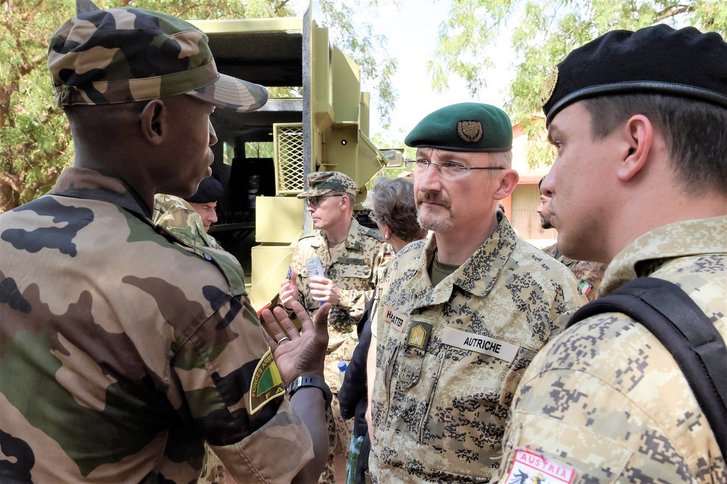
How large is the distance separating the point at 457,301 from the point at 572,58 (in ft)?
3.37

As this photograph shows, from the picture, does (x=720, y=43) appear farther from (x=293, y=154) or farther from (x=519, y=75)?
(x=519, y=75)

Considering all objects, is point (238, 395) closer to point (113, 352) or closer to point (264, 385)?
point (264, 385)

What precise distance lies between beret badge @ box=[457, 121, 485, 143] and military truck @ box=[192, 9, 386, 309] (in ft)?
7.89

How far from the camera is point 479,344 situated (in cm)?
186

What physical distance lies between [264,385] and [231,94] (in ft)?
2.22

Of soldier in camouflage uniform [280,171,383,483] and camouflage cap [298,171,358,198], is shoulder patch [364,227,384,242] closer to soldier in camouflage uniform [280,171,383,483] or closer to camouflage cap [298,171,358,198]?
soldier in camouflage uniform [280,171,383,483]

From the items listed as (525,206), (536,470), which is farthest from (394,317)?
(525,206)

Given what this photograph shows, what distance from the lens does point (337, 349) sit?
4.22 m

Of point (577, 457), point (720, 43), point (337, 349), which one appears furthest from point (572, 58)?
point (337, 349)

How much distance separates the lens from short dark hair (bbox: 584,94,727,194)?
36.3 inches

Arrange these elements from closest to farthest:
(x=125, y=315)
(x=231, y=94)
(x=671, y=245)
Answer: (x=671, y=245)
(x=125, y=315)
(x=231, y=94)

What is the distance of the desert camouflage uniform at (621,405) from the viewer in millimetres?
724

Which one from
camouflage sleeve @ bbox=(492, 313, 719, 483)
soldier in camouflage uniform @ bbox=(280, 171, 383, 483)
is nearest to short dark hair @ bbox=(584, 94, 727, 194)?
camouflage sleeve @ bbox=(492, 313, 719, 483)

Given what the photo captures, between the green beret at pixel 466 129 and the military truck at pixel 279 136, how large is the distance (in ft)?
7.70
